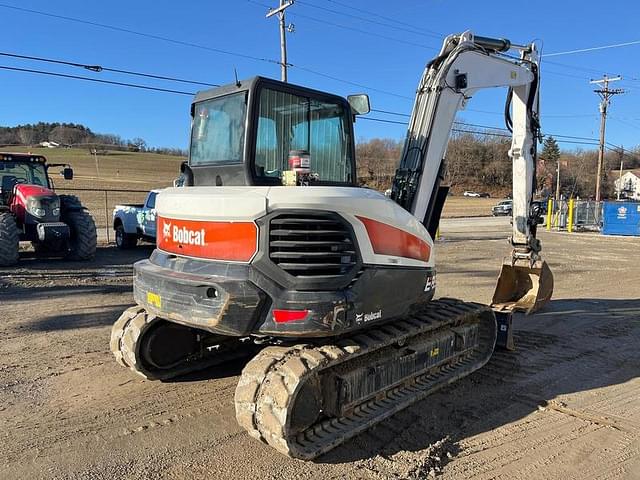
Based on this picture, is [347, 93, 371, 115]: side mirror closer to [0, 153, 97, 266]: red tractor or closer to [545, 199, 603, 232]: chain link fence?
[0, 153, 97, 266]: red tractor

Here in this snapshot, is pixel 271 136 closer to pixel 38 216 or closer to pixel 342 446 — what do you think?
pixel 342 446

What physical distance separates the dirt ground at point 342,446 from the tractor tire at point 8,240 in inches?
171

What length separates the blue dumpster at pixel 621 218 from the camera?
25.2m

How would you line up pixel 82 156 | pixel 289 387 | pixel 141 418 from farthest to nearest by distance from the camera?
pixel 82 156 → pixel 141 418 → pixel 289 387

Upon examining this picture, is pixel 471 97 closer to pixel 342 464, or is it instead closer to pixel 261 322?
pixel 261 322

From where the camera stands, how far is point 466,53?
5.99 meters

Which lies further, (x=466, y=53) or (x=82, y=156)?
(x=82, y=156)

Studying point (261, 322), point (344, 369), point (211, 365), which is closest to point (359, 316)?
point (344, 369)

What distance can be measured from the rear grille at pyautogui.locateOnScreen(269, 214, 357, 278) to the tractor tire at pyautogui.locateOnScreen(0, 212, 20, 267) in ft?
32.9

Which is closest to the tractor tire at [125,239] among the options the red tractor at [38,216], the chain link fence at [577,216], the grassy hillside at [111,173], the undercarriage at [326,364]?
the red tractor at [38,216]

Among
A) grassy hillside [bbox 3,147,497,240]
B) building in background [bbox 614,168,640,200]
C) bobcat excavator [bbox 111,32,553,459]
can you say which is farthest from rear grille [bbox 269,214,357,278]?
building in background [bbox 614,168,640,200]

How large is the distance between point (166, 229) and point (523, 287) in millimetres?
5275

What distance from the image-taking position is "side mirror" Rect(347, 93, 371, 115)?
192 inches

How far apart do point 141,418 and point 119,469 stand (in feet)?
2.61
